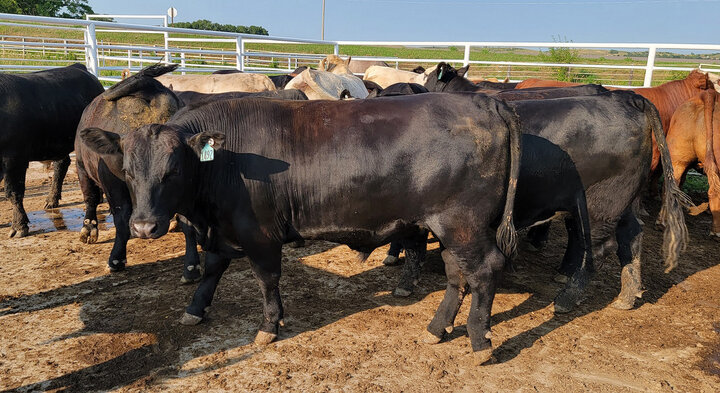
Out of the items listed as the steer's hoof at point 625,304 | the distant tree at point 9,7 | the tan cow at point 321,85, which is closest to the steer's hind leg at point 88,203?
the tan cow at point 321,85

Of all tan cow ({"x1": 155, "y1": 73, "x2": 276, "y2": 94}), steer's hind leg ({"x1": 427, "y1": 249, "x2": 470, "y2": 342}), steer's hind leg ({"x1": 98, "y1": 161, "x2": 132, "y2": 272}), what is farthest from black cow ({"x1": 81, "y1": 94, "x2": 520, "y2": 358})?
tan cow ({"x1": 155, "y1": 73, "x2": 276, "y2": 94})

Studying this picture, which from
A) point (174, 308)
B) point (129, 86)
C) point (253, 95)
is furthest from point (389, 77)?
point (174, 308)

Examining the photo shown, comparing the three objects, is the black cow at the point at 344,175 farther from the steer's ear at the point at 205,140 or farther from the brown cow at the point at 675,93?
the brown cow at the point at 675,93

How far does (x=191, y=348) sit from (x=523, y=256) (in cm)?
374

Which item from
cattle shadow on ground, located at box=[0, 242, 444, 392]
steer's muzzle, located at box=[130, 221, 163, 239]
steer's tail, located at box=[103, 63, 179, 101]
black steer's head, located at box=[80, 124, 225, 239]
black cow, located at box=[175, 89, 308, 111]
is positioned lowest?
cattle shadow on ground, located at box=[0, 242, 444, 392]

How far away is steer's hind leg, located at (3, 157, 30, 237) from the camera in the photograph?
618 centimetres

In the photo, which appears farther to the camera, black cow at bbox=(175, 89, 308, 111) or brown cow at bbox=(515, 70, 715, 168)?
brown cow at bbox=(515, 70, 715, 168)

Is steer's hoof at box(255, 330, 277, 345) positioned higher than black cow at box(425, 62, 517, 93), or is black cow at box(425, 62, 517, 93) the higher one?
black cow at box(425, 62, 517, 93)

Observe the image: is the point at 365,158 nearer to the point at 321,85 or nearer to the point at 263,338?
the point at 263,338

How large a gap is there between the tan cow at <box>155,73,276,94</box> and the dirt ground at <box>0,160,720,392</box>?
11.7ft

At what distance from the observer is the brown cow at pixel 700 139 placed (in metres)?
6.81

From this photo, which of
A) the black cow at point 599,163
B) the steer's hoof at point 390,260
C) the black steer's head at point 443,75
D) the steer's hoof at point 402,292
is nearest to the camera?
the black cow at point 599,163

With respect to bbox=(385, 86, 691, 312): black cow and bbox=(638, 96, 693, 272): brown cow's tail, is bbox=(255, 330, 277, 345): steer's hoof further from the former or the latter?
bbox=(638, 96, 693, 272): brown cow's tail

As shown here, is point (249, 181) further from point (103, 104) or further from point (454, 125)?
point (103, 104)
